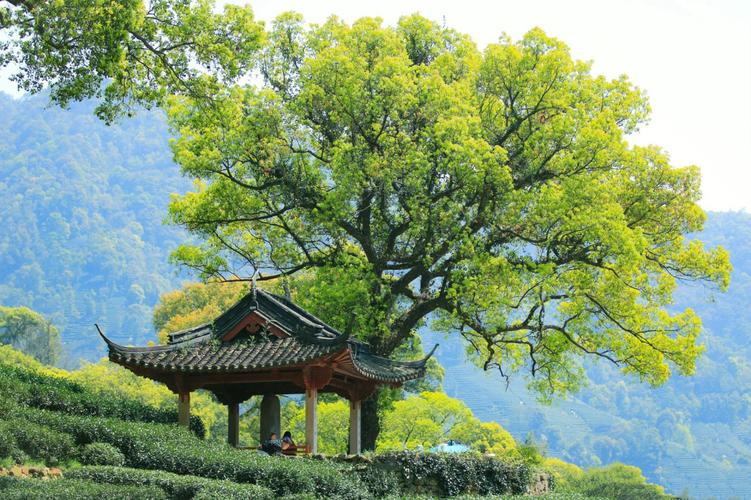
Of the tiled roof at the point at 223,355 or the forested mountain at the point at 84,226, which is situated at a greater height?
the forested mountain at the point at 84,226

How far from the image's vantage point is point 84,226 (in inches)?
6511

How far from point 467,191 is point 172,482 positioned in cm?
1237

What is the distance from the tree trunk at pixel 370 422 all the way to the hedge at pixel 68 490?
36.4 feet

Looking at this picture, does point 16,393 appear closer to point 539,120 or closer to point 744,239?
point 539,120

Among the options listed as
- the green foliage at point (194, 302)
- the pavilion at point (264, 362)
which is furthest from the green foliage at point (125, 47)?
the green foliage at point (194, 302)

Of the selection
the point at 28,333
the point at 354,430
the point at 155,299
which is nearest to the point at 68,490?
the point at 354,430

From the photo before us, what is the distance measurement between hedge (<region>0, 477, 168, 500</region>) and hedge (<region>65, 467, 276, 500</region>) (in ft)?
1.00

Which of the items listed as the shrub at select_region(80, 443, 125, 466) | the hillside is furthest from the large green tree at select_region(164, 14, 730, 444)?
the hillside

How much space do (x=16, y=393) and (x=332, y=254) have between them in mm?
10916

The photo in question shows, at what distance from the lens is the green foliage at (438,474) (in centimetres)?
1551

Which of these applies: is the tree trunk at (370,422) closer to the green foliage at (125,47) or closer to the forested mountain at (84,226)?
the green foliage at (125,47)

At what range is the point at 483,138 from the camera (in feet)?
78.9

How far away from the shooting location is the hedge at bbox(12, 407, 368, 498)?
14.3 metres

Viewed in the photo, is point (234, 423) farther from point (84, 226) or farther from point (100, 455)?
point (84, 226)
